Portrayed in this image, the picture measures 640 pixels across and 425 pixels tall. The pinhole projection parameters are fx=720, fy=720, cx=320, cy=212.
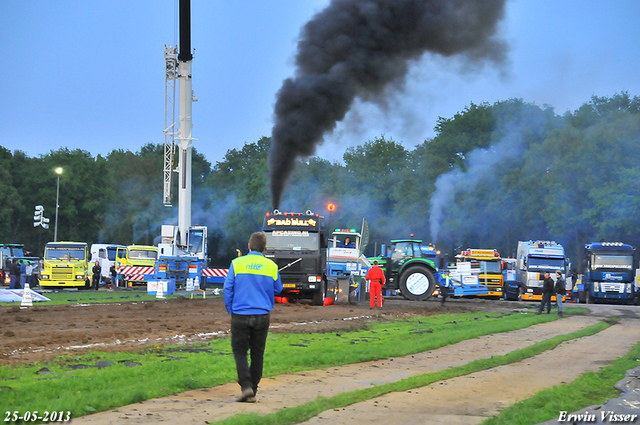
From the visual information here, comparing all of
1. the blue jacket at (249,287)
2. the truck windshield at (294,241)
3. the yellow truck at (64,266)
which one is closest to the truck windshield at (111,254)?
the yellow truck at (64,266)

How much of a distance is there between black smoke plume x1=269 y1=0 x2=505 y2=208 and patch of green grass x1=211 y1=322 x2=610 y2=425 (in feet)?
61.3

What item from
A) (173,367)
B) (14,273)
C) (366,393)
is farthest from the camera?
(14,273)

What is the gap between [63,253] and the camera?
39.8 m

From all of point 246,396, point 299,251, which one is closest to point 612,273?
point 299,251

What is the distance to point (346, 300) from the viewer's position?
1145 inches

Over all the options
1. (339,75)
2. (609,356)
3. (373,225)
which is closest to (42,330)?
(609,356)

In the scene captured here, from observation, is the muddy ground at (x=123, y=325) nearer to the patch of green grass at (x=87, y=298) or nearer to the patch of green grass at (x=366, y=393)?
the patch of green grass at (x=87, y=298)

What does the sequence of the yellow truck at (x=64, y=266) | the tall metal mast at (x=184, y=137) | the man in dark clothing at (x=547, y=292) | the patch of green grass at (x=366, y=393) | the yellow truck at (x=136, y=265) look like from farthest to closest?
the yellow truck at (x=136, y=265), the yellow truck at (x=64, y=266), the tall metal mast at (x=184, y=137), the man in dark clothing at (x=547, y=292), the patch of green grass at (x=366, y=393)

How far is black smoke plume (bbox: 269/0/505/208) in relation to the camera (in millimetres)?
30562

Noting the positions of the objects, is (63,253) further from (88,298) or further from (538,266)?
(538,266)

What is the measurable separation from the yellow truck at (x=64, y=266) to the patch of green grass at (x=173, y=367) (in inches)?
1054

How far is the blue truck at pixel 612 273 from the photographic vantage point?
1569 inches

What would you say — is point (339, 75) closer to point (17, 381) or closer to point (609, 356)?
point (609, 356)

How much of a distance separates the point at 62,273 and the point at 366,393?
34183 mm
